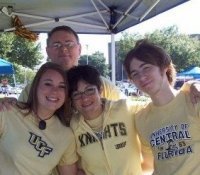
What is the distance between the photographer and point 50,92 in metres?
2.47

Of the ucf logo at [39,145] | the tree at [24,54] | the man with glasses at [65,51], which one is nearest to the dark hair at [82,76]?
the ucf logo at [39,145]

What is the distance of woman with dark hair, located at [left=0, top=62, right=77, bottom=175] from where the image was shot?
2371 mm

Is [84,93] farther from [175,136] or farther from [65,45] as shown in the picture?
[65,45]

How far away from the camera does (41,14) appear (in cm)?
570

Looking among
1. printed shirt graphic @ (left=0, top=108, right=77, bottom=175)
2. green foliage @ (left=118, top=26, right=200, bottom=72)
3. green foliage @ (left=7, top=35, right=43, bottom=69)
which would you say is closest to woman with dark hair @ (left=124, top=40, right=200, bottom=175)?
printed shirt graphic @ (left=0, top=108, right=77, bottom=175)

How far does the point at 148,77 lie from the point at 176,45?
48449 mm

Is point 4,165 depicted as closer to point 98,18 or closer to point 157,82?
point 157,82

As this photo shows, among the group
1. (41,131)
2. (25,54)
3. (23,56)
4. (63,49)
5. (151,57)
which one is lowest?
(41,131)

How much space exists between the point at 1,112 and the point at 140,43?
0.99 meters

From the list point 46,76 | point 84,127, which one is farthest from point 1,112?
point 84,127

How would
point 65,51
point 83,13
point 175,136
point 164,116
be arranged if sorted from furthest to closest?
point 83,13 < point 65,51 < point 164,116 < point 175,136

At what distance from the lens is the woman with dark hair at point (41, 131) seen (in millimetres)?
2371

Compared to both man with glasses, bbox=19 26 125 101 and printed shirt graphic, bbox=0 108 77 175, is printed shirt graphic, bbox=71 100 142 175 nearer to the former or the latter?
printed shirt graphic, bbox=0 108 77 175

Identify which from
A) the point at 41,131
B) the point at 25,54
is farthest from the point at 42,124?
the point at 25,54
